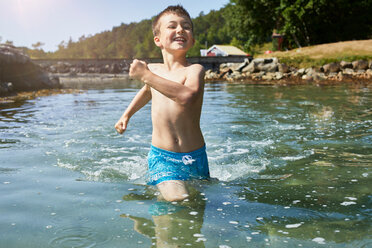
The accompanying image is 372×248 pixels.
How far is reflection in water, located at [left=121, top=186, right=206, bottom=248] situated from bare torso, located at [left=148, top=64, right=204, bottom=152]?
567 mm

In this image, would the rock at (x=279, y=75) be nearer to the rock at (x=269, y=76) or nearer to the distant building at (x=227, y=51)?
the rock at (x=269, y=76)

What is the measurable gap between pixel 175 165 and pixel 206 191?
0.42 meters

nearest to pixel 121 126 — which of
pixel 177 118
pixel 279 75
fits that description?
pixel 177 118

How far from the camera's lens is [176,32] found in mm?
3809

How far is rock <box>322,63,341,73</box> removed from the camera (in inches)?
1033

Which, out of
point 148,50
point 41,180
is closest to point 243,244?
point 41,180

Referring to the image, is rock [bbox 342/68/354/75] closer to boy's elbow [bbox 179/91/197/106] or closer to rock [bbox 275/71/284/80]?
rock [bbox 275/71/284/80]

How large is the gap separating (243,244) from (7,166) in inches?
143

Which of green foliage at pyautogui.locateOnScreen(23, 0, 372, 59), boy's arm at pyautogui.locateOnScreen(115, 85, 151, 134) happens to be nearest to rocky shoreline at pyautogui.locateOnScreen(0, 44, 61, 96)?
boy's arm at pyautogui.locateOnScreen(115, 85, 151, 134)

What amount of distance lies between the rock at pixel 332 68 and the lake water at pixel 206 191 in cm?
1994

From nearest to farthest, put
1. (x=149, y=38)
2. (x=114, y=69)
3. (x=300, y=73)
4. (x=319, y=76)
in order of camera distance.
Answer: (x=319, y=76) → (x=300, y=73) → (x=114, y=69) → (x=149, y=38)

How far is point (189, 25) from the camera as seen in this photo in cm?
390

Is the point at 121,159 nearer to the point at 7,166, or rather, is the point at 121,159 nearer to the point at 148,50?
the point at 7,166

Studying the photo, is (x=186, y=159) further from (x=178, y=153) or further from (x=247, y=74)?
(x=247, y=74)
